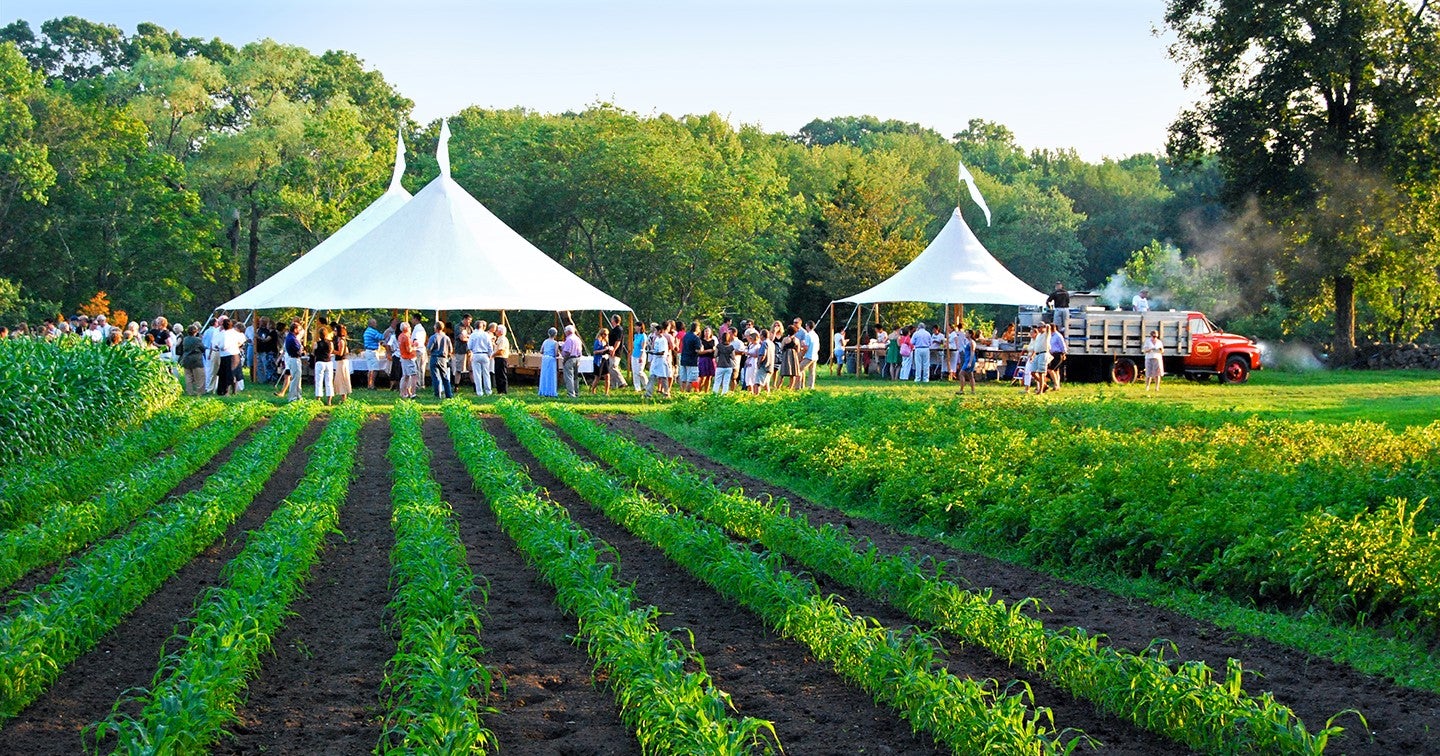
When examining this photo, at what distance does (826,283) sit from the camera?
49750 millimetres

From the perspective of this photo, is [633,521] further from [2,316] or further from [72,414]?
[2,316]

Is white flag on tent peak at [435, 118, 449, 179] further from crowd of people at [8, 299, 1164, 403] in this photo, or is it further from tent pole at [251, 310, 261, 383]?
tent pole at [251, 310, 261, 383]

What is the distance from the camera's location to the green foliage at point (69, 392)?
1583 cm

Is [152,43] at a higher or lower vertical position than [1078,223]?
higher

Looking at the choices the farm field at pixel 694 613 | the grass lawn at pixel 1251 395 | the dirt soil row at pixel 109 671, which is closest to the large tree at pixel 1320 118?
the grass lawn at pixel 1251 395

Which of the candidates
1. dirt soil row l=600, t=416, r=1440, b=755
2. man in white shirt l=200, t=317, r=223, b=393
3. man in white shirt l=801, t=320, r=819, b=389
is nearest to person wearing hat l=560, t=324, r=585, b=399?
man in white shirt l=801, t=320, r=819, b=389

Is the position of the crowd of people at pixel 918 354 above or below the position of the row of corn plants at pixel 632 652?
above

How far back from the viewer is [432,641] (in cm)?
705

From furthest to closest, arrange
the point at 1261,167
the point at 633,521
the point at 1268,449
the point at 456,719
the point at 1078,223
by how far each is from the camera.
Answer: the point at 1078,223 < the point at 1261,167 < the point at 1268,449 < the point at 633,521 < the point at 456,719

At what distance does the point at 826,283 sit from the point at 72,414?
34.8 meters

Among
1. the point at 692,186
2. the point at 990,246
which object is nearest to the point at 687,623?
the point at 692,186

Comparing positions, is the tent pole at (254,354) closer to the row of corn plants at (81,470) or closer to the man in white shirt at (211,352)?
the man in white shirt at (211,352)

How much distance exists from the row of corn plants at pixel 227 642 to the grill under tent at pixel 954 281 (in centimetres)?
2463

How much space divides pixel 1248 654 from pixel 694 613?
351 cm
